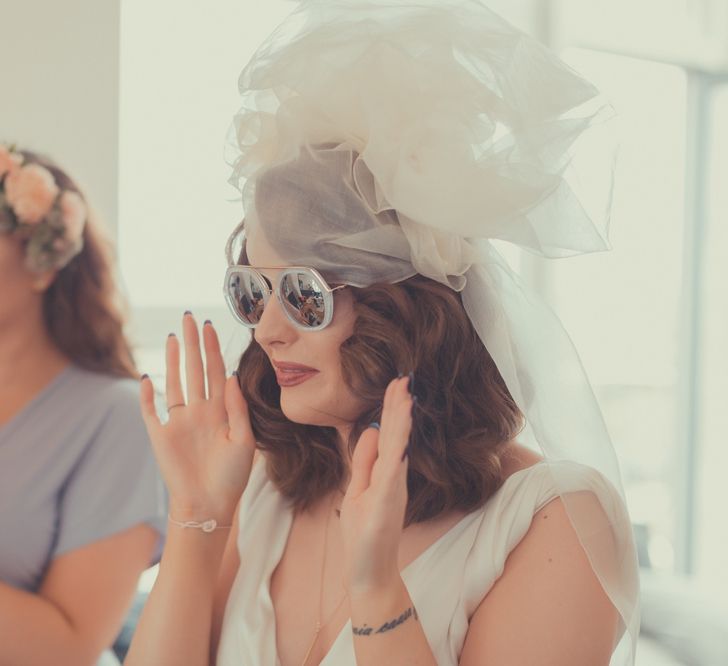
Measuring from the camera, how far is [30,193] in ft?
6.64

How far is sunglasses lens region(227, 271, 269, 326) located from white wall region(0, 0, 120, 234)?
128 centimetres

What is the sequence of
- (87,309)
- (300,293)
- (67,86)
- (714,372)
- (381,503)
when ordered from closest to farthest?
(381,503), (300,293), (87,309), (67,86), (714,372)

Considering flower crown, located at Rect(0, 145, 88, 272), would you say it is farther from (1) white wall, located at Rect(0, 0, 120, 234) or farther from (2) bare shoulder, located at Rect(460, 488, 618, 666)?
(2) bare shoulder, located at Rect(460, 488, 618, 666)

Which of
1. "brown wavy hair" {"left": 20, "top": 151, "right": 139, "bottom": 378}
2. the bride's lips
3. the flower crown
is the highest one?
the bride's lips

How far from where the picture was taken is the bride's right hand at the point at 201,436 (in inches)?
57.2

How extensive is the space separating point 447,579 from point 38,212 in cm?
118

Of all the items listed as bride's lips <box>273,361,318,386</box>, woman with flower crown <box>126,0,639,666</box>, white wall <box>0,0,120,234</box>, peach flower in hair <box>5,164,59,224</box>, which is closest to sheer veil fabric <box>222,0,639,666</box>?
woman with flower crown <box>126,0,639,666</box>

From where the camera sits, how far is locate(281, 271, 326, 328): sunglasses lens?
131 cm

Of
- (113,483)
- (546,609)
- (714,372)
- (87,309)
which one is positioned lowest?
(714,372)

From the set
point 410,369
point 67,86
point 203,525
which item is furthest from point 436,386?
point 67,86

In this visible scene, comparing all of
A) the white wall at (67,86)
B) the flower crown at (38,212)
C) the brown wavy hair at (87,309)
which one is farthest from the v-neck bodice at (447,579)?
the white wall at (67,86)

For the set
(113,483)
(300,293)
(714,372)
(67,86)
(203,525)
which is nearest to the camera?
(300,293)

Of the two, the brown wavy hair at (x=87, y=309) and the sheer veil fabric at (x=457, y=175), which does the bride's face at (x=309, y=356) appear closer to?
the sheer veil fabric at (x=457, y=175)

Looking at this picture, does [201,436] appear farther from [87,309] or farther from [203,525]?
[87,309]
